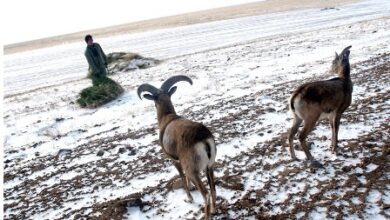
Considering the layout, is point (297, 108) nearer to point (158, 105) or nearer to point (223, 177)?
point (223, 177)

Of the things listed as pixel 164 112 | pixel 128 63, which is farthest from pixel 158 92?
pixel 128 63

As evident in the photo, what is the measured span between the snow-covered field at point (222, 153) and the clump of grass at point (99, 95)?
33cm

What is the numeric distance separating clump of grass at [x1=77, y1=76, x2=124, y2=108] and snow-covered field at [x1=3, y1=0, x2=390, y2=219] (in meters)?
0.33

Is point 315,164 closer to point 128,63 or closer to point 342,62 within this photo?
point 342,62

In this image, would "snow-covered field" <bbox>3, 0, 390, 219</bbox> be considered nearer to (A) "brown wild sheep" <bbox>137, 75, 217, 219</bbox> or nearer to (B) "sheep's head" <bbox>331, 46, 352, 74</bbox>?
(A) "brown wild sheep" <bbox>137, 75, 217, 219</bbox>

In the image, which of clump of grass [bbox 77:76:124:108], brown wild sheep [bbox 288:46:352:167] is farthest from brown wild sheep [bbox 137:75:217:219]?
clump of grass [bbox 77:76:124:108]

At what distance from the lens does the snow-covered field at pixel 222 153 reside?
6789 mm

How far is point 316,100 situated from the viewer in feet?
24.7

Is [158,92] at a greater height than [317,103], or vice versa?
[158,92]

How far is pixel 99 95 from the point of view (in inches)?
604

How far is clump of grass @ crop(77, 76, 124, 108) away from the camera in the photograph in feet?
49.6

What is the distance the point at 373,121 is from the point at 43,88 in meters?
17.2

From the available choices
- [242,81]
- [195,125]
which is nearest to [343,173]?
[195,125]

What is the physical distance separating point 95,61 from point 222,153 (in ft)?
30.9
